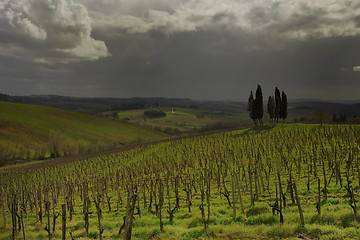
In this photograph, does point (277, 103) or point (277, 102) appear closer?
point (277, 103)

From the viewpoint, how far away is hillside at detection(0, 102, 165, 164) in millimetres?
119375

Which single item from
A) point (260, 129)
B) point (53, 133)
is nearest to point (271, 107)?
point (260, 129)

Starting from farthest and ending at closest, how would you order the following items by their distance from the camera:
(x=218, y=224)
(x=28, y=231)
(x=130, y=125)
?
(x=130, y=125) → (x=28, y=231) → (x=218, y=224)

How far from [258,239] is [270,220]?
3.25 meters

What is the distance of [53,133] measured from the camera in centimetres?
14212

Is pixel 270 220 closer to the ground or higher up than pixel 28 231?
higher up

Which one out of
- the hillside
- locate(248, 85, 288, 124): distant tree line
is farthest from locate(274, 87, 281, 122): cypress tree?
the hillside

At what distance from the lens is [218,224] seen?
23406mm

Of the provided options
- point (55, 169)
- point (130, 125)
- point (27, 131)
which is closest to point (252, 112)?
point (55, 169)

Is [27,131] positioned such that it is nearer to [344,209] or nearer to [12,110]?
[12,110]

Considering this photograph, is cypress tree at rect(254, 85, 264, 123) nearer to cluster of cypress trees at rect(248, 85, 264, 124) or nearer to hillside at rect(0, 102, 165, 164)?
cluster of cypress trees at rect(248, 85, 264, 124)

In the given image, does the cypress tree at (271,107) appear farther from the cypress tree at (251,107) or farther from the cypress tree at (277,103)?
the cypress tree at (251,107)

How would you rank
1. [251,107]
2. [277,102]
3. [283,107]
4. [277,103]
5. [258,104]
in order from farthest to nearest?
[251,107] < [258,104] < [283,107] < [277,102] < [277,103]

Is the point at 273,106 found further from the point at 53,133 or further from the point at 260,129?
the point at 53,133
